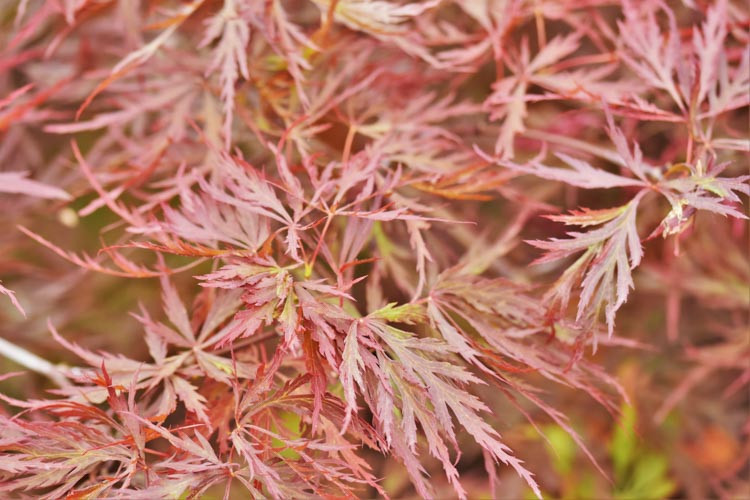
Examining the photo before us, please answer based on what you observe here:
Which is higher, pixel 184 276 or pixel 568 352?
pixel 568 352

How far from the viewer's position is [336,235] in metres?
0.86

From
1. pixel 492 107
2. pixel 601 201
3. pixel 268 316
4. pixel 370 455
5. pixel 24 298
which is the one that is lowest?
pixel 370 455

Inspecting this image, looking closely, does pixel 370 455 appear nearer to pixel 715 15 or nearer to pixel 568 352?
pixel 568 352

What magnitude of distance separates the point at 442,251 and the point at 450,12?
47cm

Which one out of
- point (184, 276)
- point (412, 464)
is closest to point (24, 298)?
point (184, 276)

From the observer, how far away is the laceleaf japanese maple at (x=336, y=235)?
607mm

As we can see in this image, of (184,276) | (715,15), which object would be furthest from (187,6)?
(715,15)

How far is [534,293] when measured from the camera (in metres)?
0.82

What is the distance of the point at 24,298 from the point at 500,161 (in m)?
0.96

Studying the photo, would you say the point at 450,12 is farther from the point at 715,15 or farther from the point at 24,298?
the point at 24,298

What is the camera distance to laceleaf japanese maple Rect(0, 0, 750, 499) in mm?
607

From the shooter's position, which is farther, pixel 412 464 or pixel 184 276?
pixel 184 276

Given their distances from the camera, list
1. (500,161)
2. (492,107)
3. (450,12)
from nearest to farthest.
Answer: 1. (500,161)
2. (492,107)
3. (450,12)

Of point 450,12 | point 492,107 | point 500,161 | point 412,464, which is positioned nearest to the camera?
point 412,464
